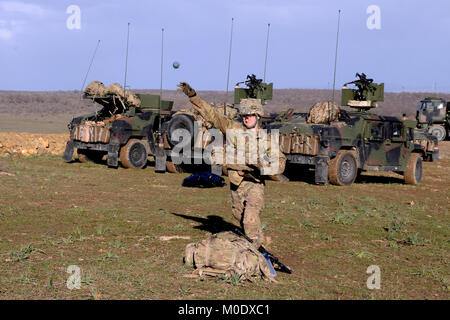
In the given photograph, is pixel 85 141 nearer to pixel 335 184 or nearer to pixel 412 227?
pixel 335 184

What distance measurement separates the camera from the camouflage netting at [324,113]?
53.4 ft

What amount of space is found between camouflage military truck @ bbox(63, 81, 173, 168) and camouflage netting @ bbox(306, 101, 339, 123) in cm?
448

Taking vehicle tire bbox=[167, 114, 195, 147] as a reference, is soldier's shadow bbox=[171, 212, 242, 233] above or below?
below

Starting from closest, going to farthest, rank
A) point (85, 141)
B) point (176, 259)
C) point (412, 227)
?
1. point (176, 259)
2. point (412, 227)
3. point (85, 141)

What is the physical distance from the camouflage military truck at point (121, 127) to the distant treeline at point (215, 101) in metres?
36.1

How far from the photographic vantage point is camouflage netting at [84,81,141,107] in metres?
18.9

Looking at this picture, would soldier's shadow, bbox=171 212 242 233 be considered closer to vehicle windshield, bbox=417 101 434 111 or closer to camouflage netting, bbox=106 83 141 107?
camouflage netting, bbox=106 83 141 107

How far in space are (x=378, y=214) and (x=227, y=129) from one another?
5933 mm

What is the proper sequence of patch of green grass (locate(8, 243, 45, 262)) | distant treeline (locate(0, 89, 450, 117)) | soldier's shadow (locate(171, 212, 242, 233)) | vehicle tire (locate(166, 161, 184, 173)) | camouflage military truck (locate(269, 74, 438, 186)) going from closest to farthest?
patch of green grass (locate(8, 243, 45, 262)), soldier's shadow (locate(171, 212, 242, 233)), camouflage military truck (locate(269, 74, 438, 186)), vehicle tire (locate(166, 161, 184, 173)), distant treeline (locate(0, 89, 450, 117))

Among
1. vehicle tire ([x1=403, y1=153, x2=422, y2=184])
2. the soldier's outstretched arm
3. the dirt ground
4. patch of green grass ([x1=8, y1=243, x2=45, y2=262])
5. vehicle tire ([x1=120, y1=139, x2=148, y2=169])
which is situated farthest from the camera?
vehicle tire ([x1=120, y1=139, x2=148, y2=169])

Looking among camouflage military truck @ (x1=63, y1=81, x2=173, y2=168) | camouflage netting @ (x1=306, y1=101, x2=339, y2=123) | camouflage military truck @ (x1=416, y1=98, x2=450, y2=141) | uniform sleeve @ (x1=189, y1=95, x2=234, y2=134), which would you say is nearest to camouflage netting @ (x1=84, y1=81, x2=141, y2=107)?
camouflage military truck @ (x1=63, y1=81, x2=173, y2=168)

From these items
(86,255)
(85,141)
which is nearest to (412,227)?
(86,255)

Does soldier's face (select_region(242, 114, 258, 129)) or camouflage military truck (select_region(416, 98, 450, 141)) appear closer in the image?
soldier's face (select_region(242, 114, 258, 129))
